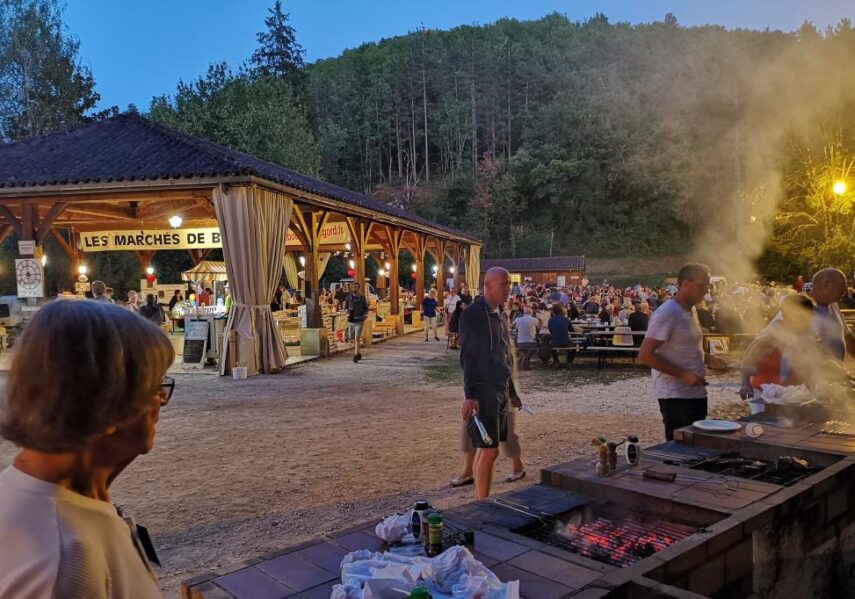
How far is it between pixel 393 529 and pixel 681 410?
272 cm

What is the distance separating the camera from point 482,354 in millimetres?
4391

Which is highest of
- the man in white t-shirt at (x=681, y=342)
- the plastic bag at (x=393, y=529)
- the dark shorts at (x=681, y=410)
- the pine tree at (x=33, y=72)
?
the pine tree at (x=33, y=72)

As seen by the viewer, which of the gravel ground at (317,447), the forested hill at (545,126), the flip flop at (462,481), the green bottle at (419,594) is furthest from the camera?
the forested hill at (545,126)

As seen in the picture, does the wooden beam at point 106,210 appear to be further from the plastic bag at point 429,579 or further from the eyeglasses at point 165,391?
the eyeglasses at point 165,391

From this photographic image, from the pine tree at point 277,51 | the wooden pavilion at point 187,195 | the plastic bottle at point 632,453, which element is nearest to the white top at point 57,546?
the plastic bottle at point 632,453

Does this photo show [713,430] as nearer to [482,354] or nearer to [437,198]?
[482,354]

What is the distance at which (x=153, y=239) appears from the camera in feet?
50.3

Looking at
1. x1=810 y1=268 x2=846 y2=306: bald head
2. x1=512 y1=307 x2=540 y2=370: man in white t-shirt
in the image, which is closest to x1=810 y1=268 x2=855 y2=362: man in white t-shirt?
x1=810 y1=268 x2=846 y2=306: bald head

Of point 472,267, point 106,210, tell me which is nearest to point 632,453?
point 106,210

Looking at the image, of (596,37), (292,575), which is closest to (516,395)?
(292,575)

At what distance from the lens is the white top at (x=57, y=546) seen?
0.95 m

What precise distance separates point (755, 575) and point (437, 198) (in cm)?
5934

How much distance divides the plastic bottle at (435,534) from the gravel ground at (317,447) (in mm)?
1941

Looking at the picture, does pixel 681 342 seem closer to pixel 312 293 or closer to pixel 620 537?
pixel 620 537
